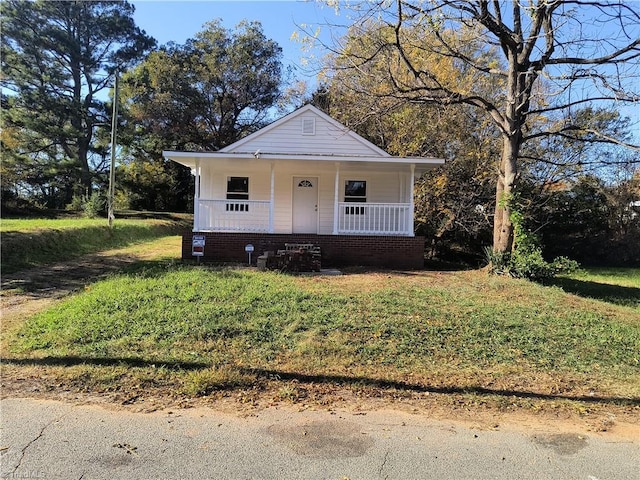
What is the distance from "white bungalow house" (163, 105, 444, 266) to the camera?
44.4 ft

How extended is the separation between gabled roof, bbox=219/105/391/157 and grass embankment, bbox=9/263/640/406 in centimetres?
707

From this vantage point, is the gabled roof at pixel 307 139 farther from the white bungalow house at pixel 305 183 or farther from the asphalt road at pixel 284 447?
the asphalt road at pixel 284 447

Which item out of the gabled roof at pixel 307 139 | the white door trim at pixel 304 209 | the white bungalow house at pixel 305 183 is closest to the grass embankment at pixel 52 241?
the white bungalow house at pixel 305 183

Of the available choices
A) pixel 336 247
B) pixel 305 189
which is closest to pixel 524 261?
pixel 336 247

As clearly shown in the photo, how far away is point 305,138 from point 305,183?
146cm

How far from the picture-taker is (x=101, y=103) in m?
34.7

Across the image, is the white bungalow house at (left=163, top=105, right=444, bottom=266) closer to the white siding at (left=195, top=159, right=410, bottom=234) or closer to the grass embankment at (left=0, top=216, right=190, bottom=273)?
the white siding at (left=195, top=159, right=410, bottom=234)

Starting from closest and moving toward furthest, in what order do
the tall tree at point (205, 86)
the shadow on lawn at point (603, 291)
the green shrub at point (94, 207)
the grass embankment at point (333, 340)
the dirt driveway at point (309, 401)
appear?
1. the dirt driveway at point (309, 401)
2. the grass embankment at point (333, 340)
3. the shadow on lawn at point (603, 291)
4. the green shrub at point (94, 207)
5. the tall tree at point (205, 86)

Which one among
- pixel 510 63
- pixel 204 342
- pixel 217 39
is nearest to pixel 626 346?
pixel 204 342

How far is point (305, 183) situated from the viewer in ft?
50.9

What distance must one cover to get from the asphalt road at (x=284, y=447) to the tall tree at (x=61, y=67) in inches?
1278

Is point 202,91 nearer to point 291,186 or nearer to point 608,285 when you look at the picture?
point 291,186

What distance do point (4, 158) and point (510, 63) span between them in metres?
31.7

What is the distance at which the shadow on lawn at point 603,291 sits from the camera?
1112 cm
